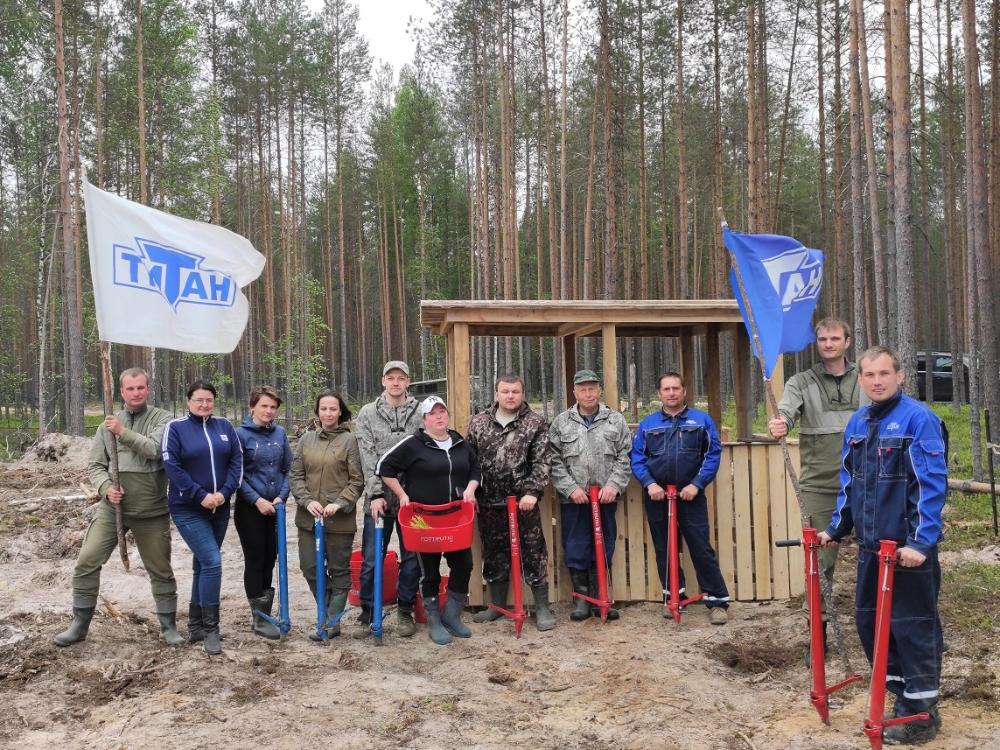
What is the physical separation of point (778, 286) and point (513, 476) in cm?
228

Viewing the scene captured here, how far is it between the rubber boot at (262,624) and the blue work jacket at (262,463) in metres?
0.78

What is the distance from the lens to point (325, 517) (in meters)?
5.25

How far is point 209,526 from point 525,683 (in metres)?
2.35

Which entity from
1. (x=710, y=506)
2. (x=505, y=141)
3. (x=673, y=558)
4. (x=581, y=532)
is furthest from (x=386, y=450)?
(x=505, y=141)

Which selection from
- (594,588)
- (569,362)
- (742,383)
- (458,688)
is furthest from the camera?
(569,362)

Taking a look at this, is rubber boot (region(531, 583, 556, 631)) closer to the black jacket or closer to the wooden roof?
the black jacket

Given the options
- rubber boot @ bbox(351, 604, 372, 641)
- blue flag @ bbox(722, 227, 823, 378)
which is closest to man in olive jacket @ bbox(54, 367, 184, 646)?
rubber boot @ bbox(351, 604, 372, 641)

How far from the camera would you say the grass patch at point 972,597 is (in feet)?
16.9

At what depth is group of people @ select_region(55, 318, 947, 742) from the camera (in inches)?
194

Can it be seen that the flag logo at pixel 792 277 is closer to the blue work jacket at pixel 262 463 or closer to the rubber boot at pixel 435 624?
the rubber boot at pixel 435 624

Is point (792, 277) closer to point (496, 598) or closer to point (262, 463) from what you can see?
point (496, 598)

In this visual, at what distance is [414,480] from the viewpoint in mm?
5223

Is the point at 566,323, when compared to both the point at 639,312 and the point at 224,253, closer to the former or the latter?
the point at 639,312

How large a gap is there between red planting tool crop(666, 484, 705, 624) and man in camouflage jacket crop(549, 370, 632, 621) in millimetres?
368
